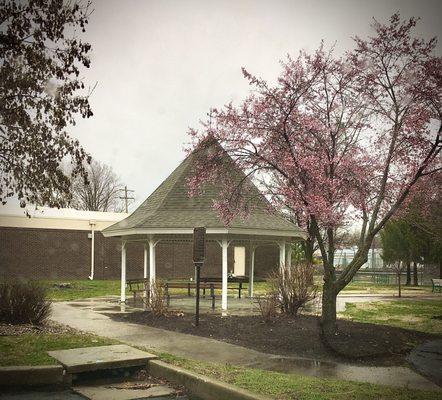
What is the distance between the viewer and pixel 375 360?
907 centimetres

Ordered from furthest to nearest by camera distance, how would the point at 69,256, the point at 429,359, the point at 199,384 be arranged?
the point at 69,256 → the point at 429,359 → the point at 199,384

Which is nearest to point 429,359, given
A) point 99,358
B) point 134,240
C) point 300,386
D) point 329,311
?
point 329,311

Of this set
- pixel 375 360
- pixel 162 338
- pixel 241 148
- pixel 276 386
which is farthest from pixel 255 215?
pixel 276 386

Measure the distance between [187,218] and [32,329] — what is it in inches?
295

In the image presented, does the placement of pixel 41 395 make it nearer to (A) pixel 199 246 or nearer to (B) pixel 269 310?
(A) pixel 199 246

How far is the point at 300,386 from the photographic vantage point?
658cm

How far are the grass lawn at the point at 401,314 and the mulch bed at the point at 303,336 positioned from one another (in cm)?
204

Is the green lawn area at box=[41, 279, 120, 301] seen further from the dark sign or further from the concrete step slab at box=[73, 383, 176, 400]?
the concrete step slab at box=[73, 383, 176, 400]

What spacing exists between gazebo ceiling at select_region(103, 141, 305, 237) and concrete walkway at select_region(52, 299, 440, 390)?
4.10 metres

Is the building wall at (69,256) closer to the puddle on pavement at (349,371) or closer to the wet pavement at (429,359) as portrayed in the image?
the wet pavement at (429,359)

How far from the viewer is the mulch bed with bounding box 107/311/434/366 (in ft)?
30.9

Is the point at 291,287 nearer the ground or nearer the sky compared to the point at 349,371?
nearer the sky

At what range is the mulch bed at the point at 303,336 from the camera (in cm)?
942

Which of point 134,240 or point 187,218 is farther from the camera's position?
point 134,240
